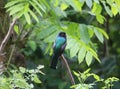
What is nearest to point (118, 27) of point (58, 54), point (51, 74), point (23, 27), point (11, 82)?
point (51, 74)

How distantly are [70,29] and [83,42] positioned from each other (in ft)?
0.55

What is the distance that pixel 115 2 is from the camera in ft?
11.0

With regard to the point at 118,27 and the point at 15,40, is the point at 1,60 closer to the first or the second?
the point at 15,40

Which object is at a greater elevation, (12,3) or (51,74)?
(12,3)

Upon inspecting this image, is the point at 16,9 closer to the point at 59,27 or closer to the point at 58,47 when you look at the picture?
the point at 58,47

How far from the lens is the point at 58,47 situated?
3.10 metres

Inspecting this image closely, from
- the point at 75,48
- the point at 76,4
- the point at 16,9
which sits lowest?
the point at 75,48

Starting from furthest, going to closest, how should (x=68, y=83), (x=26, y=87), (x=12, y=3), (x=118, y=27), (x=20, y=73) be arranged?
(x=118, y=27) → (x=68, y=83) → (x=12, y=3) → (x=20, y=73) → (x=26, y=87)

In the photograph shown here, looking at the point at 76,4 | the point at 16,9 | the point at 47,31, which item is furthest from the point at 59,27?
the point at 16,9

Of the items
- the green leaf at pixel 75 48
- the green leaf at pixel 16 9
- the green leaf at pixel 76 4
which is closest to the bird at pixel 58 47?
the green leaf at pixel 75 48

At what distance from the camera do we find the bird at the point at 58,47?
3.05 metres

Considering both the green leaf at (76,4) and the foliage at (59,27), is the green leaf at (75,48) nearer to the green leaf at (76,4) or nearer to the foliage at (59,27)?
the foliage at (59,27)

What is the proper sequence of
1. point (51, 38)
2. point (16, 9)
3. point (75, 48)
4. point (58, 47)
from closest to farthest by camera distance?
1. point (16, 9)
2. point (58, 47)
3. point (75, 48)
4. point (51, 38)

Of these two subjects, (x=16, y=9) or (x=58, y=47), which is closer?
(x=16, y=9)
